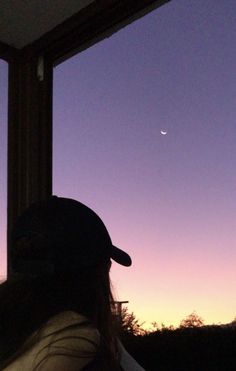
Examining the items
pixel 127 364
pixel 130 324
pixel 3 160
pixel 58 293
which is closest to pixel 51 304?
pixel 58 293

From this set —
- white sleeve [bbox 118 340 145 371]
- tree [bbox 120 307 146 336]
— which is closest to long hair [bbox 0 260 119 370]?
white sleeve [bbox 118 340 145 371]

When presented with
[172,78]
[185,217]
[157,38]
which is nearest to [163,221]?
[185,217]

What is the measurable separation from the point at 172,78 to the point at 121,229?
0.51 m

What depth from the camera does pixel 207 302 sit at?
1.77 meters

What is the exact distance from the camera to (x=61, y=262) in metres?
1.00

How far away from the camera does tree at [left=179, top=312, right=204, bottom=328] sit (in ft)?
5.75

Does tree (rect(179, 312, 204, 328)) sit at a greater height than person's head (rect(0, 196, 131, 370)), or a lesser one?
lesser

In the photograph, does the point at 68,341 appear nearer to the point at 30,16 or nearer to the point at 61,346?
the point at 61,346

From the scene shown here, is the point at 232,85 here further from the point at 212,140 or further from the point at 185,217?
the point at 185,217

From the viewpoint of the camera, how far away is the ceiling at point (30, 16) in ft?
6.81

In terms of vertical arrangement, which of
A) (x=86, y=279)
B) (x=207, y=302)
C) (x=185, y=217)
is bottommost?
(x=207, y=302)

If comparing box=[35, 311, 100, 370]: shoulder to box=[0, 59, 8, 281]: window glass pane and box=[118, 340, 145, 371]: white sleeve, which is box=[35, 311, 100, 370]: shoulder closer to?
box=[118, 340, 145, 371]: white sleeve

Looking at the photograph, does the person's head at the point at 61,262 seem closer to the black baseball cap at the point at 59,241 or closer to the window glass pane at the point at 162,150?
the black baseball cap at the point at 59,241

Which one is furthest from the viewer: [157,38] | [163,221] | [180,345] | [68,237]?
[157,38]
